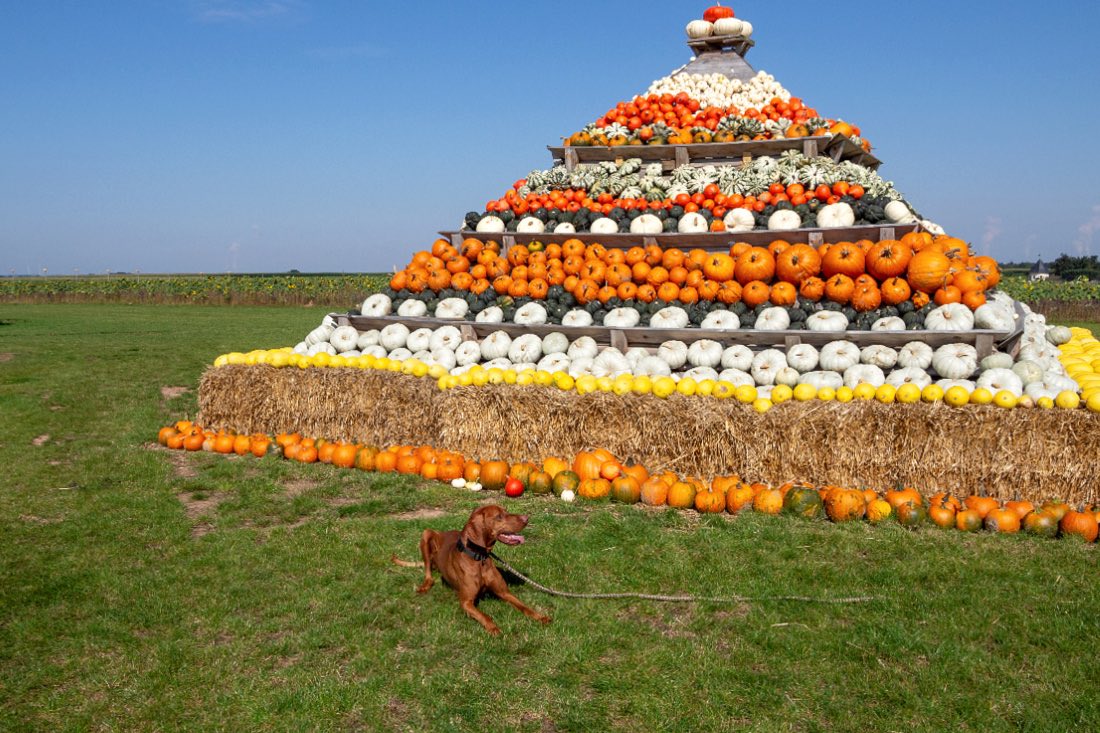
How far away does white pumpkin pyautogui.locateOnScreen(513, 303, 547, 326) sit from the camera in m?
10.3

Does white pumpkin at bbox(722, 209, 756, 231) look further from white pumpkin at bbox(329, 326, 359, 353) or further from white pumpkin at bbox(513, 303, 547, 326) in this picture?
white pumpkin at bbox(329, 326, 359, 353)

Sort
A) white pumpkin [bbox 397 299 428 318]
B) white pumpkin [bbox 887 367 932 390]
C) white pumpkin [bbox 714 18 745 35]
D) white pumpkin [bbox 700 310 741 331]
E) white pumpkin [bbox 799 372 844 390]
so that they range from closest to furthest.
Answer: white pumpkin [bbox 887 367 932 390], white pumpkin [bbox 799 372 844 390], white pumpkin [bbox 700 310 741 331], white pumpkin [bbox 397 299 428 318], white pumpkin [bbox 714 18 745 35]

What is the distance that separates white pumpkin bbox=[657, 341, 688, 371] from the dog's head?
198 inches

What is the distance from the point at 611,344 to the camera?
970 centimetres

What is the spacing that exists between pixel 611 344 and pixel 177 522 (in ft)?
17.3

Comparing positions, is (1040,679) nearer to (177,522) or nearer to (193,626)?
(193,626)

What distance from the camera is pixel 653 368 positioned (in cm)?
902

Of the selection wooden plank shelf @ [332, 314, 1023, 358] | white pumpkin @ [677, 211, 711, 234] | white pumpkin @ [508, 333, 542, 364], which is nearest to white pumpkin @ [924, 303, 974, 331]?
wooden plank shelf @ [332, 314, 1023, 358]

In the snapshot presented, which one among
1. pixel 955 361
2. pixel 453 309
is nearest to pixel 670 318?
pixel 453 309

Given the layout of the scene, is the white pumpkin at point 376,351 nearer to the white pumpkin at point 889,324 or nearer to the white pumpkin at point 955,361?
the white pumpkin at point 889,324

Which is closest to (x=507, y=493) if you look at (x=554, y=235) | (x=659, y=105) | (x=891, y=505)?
(x=891, y=505)

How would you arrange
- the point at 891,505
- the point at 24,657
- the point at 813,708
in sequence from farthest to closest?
1. the point at 891,505
2. the point at 24,657
3. the point at 813,708

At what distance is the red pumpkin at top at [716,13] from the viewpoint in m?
18.7

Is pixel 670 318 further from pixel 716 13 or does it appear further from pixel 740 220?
pixel 716 13
